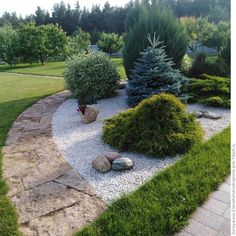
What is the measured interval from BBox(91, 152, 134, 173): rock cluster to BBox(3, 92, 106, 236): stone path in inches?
10.6

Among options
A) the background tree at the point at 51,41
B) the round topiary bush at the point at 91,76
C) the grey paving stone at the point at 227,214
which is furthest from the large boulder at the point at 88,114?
the background tree at the point at 51,41

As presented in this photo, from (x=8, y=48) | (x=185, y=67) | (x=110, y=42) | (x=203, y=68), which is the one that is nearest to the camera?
(x=203, y=68)

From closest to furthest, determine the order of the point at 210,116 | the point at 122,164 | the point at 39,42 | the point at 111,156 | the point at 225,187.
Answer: the point at 225,187 < the point at 122,164 < the point at 111,156 < the point at 210,116 < the point at 39,42

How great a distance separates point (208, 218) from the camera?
2.22m

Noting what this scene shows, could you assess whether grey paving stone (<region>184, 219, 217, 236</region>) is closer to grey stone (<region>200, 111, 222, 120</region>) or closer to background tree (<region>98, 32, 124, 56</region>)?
grey stone (<region>200, 111, 222, 120</region>)

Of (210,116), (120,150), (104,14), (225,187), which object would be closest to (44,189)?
(120,150)

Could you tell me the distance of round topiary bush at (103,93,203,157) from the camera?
134 inches

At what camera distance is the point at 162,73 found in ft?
18.3

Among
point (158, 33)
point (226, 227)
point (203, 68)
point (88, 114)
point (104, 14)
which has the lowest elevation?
point (226, 227)

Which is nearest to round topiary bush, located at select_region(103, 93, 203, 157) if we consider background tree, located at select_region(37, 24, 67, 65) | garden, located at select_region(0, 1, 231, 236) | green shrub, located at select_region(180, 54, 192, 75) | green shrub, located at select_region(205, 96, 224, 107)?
garden, located at select_region(0, 1, 231, 236)

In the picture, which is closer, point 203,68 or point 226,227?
point 226,227

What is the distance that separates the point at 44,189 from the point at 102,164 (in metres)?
0.71

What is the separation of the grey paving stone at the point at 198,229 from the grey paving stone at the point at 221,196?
42cm

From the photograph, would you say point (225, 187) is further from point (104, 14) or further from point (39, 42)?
point (104, 14)
